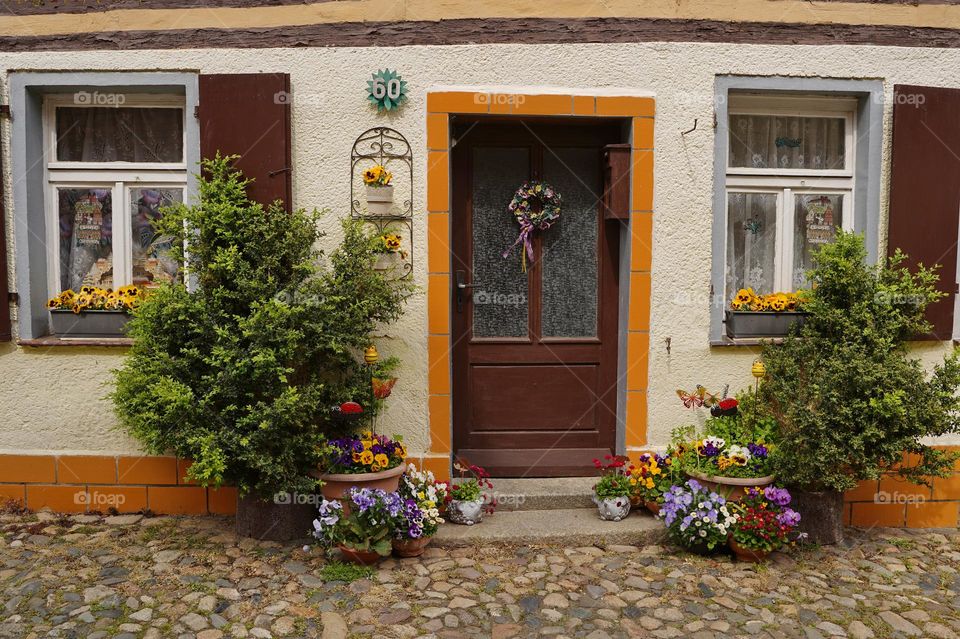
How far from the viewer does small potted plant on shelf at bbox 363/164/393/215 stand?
420 centimetres

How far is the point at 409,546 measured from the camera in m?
3.85

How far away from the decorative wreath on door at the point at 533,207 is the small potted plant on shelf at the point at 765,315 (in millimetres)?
1227

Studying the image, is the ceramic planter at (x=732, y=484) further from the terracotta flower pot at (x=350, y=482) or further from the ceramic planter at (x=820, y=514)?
the terracotta flower pot at (x=350, y=482)

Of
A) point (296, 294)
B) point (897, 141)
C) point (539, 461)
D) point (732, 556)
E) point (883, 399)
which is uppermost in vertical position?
point (897, 141)

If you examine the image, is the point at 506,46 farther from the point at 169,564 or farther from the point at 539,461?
the point at 169,564

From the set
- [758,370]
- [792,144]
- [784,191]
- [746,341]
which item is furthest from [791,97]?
[758,370]

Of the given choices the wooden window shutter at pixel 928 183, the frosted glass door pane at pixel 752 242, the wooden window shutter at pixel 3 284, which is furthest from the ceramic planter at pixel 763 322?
the wooden window shutter at pixel 3 284

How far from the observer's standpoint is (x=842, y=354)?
4055 millimetres

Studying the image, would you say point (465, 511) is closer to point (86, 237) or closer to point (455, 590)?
point (455, 590)

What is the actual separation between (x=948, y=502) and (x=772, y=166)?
2.30 m

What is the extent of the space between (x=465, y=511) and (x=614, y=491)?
0.86m

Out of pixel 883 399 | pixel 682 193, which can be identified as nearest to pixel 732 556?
pixel 883 399

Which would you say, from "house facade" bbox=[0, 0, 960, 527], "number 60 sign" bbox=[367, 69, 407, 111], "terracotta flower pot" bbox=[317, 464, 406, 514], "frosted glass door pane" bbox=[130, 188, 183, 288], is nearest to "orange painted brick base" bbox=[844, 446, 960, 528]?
"house facade" bbox=[0, 0, 960, 527]

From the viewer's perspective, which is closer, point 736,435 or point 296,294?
point 296,294
